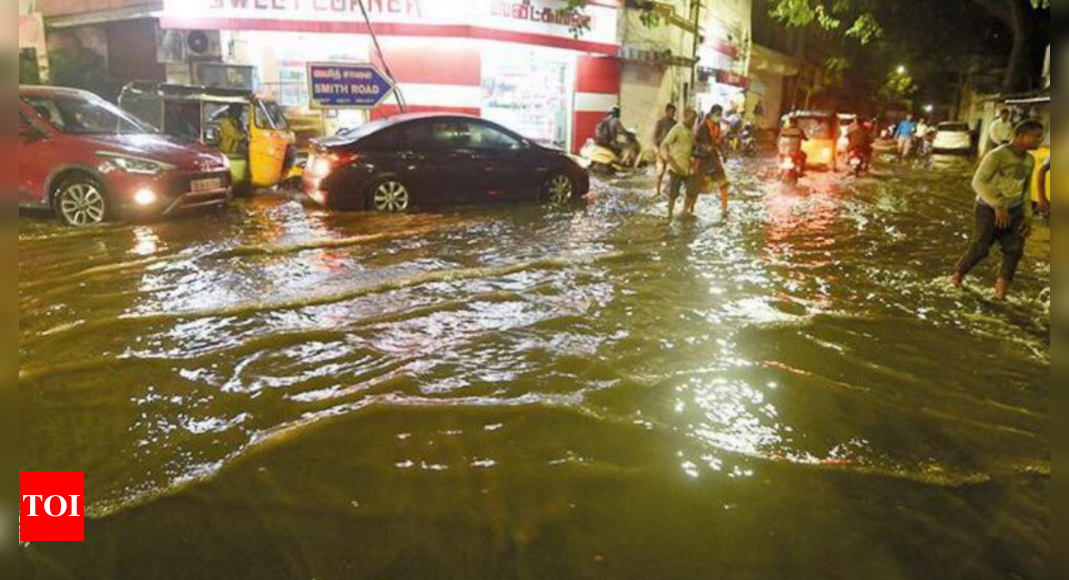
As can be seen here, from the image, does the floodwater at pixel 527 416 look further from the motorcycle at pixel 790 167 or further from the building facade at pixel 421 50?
the motorcycle at pixel 790 167

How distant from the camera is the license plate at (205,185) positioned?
30.0 ft

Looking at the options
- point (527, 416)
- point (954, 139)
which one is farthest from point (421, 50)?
point (954, 139)

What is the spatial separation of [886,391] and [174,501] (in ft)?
13.5

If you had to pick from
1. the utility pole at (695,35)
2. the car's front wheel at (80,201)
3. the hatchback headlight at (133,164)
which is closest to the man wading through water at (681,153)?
the hatchback headlight at (133,164)

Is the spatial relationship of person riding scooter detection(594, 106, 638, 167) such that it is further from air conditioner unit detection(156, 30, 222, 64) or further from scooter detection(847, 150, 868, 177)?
air conditioner unit detection(156, 30, 222, 64)

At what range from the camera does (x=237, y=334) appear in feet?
16.8

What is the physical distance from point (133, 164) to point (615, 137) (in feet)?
35.6

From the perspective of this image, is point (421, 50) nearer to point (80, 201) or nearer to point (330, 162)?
point (330, 162)

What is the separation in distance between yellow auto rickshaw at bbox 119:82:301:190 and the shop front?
2.02 m

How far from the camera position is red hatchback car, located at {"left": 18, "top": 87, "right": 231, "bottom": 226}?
8.47 m

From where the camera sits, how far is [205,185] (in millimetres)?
9320

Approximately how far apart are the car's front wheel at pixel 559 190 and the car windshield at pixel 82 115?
6.01 m

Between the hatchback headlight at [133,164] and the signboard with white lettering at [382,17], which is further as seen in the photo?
the signboard with white lettering at [382,17]

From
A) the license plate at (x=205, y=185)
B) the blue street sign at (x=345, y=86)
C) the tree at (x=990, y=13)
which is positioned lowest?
the license plate at (x=205, y=185)
